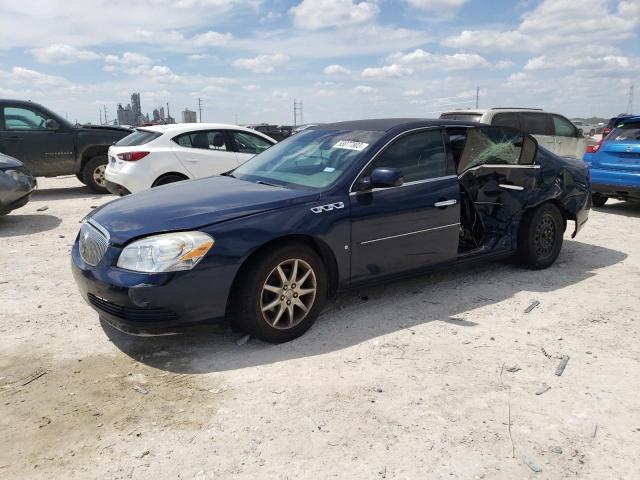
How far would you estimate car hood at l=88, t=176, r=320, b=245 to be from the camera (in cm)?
347

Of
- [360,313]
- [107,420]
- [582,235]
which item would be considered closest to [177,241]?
[107,420]

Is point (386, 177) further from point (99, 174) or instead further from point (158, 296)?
point (99, 174)

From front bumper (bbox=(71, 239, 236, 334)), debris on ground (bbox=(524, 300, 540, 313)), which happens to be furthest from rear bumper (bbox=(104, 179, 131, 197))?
debris on ground (bbox=(524, 300, 540, 313))

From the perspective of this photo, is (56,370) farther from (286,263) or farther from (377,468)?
(377,468)

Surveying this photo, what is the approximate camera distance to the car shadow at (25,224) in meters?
7.40

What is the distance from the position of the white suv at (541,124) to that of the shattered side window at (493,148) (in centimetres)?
585

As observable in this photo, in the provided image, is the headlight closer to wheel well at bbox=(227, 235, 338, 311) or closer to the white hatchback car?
wheel well at bbox=(227, 235, 338, 311)

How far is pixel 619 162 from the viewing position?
8617 millimetres

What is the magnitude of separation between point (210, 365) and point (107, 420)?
0.77 metres

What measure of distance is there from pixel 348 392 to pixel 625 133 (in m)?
7.90

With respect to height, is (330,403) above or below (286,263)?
below

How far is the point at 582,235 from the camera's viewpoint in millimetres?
7344

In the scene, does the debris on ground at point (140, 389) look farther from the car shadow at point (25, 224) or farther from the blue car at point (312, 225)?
the car shadow at point (25, 224)

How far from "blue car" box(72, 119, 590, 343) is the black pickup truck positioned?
24.5ft
